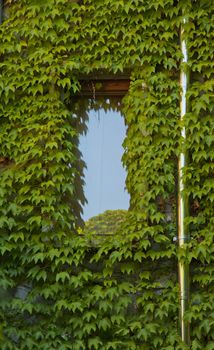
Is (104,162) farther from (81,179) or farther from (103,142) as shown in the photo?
(81,179)

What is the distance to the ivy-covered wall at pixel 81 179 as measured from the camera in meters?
7.67

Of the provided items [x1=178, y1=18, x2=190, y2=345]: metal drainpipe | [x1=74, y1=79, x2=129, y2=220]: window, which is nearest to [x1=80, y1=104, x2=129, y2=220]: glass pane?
[x1=74, y1=79, x2=129, y2=220]: window

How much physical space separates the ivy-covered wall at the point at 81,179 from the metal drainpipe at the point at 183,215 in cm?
7

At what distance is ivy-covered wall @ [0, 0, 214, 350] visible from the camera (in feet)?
25.2

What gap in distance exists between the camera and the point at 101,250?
25.6 ft

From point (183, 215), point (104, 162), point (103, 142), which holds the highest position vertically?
point (103, 142)

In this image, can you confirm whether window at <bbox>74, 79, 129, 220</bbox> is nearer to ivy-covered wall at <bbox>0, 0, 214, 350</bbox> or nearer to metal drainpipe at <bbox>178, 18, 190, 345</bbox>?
ivy-covered wall at <bbox>0, 0, 214, 350</bbox>

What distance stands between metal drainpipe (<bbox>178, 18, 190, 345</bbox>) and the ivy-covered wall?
0.07 meters

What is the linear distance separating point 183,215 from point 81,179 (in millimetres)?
1356

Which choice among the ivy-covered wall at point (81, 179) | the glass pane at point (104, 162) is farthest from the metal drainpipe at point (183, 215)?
the glass pane at point (104, 162)

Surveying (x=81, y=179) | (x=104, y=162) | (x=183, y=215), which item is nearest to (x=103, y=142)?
(x=104, y=162)

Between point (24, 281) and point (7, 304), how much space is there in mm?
322

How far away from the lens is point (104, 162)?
28.2ft

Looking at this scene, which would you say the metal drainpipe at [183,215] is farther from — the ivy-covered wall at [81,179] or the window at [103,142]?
the window at [103,142]
